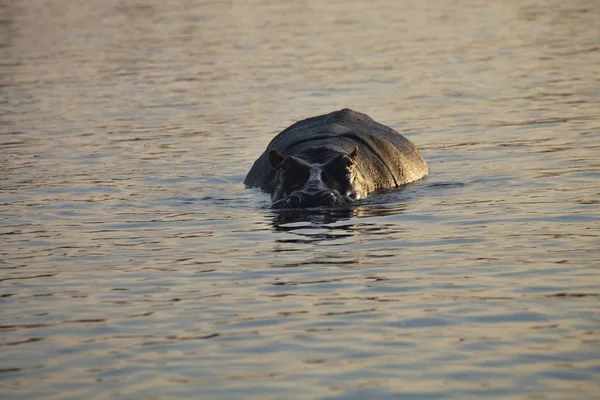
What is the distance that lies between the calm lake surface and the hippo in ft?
0.76

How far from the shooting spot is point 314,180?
43.3 feet

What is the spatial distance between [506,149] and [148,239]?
6.24m

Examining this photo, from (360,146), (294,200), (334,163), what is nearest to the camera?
(294,200)

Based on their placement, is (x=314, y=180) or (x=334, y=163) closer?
(x=314, y=180)

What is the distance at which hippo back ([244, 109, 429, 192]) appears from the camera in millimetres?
14523

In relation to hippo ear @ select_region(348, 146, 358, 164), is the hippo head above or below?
below

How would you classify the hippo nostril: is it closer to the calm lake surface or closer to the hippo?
the hippo

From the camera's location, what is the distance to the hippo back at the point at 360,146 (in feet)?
47.6

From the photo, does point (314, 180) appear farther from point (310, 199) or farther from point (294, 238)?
point (294, 238)

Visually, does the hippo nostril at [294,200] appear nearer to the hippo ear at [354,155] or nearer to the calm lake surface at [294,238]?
the calm lake surface at [294,238]

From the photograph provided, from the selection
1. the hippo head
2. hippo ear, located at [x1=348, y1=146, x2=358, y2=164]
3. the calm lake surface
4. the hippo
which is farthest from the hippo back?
the hippo head

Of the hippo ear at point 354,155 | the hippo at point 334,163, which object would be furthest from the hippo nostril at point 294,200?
the hippo ear at point 354,155

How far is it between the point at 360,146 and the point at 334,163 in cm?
154

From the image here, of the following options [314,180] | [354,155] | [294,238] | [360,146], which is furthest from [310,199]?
[360,146]
